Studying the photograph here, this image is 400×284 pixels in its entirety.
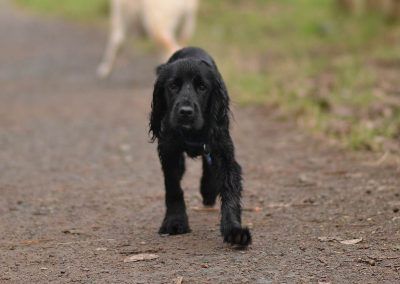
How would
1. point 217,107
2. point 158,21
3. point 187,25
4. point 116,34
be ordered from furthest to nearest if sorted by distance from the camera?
point 116,34
point 187,25
point 158,21
point 217,107

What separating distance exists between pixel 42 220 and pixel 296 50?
955 centimetres

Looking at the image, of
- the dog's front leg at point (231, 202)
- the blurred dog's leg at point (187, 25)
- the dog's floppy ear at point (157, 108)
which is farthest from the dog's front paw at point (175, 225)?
the blurred dog's leg at point (187, 25)

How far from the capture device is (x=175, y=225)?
4629 mm

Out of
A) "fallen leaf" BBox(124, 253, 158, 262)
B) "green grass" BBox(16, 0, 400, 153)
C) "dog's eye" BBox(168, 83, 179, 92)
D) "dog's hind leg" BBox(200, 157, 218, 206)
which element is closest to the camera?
"fallen leaf" BBox(124, 253, 158, 262)

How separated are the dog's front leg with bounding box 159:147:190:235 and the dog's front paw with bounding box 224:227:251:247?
1.68 ft

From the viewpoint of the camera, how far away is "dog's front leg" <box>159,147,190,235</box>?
4.62m

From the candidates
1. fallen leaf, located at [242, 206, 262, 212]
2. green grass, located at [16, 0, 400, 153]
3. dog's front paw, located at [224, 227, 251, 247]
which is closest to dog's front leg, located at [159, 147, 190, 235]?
dog's front paw, located at [224, 227, 251, 247]

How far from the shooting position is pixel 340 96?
8.96 meters

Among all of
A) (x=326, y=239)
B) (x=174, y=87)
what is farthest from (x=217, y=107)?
(x=326, y=239)

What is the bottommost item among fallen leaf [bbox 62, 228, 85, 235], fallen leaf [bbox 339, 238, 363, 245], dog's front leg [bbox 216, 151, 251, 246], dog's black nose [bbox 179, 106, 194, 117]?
fallen leaf [bbox 339, 238, 363, 245]

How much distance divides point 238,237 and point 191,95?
78 centimetres

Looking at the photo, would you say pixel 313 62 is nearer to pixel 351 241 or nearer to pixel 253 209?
pixel 253 209

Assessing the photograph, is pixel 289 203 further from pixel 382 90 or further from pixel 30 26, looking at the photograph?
pixel 30 26

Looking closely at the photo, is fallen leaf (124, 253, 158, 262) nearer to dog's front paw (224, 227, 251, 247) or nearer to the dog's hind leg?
dog's front paw (224, 227, 251, 247)
